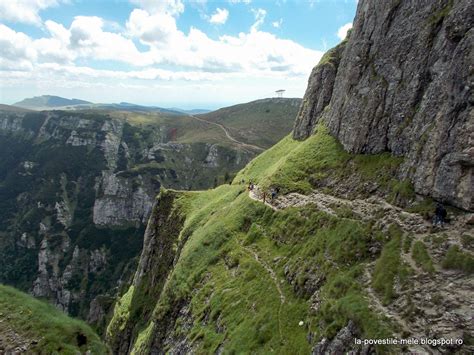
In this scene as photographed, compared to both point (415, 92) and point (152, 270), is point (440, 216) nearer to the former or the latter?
point (415, 92)

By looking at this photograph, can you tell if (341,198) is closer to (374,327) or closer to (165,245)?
(374,327)

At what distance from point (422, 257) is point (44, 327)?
100 feet

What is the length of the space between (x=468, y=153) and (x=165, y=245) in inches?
2738

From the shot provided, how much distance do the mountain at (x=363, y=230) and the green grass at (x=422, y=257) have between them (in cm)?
10

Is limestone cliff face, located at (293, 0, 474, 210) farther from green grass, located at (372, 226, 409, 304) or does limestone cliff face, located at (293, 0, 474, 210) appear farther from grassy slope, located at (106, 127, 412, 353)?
green grass, located at (372, 226, 409, 304)

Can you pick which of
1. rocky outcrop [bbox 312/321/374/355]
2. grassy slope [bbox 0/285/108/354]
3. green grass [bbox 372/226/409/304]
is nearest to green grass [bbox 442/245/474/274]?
green grass [bbox 372/226/409/304]

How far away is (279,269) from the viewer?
138ft

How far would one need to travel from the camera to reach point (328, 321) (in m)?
29.0

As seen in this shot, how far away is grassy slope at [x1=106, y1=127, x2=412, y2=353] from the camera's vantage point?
31.0 metres

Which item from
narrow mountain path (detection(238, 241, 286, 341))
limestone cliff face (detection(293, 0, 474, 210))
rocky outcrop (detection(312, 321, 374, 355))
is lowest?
narrow mountain path (detection(238, 241, 286, 341))

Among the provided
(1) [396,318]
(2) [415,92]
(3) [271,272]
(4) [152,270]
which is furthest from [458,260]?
(4) [152,270]

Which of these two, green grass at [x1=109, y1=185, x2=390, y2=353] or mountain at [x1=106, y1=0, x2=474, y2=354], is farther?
green grass at [x1=109, y1=185, x2=390, y2=353]

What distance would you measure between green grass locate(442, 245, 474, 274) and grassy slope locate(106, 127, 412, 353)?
21.4ft

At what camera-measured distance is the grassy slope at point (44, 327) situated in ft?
79.2
